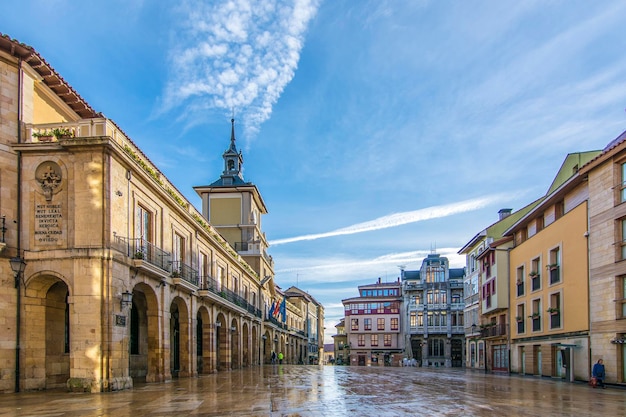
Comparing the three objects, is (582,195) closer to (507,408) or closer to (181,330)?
(507,408)

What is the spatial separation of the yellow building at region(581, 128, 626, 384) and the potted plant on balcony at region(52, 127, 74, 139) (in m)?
20.8

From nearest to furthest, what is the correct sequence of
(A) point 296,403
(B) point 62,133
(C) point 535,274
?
(A) point 296,403, (B) point 62,133, (C) point 535,274

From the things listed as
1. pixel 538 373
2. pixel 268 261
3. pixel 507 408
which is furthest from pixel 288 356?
pixel 507 408

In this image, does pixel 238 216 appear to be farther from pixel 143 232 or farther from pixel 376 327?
pixel 376 327

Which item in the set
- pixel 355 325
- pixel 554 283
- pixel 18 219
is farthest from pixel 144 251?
pixel 355 325

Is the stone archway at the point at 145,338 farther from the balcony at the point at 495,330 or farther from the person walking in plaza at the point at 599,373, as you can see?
the balcony at the point at 495,330

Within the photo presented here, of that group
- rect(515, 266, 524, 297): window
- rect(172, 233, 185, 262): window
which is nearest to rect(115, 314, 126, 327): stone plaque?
rect(172, 233, 185, 262): window

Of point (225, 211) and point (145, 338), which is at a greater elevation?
point (225, 211)

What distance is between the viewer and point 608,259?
80.9 ft

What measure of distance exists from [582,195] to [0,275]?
25160 mm

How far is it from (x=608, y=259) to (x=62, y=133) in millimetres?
22235

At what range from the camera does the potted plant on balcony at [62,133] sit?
19.9 meters

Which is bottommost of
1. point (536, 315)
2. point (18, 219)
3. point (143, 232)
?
point (536, 315)

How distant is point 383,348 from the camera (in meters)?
92.9
